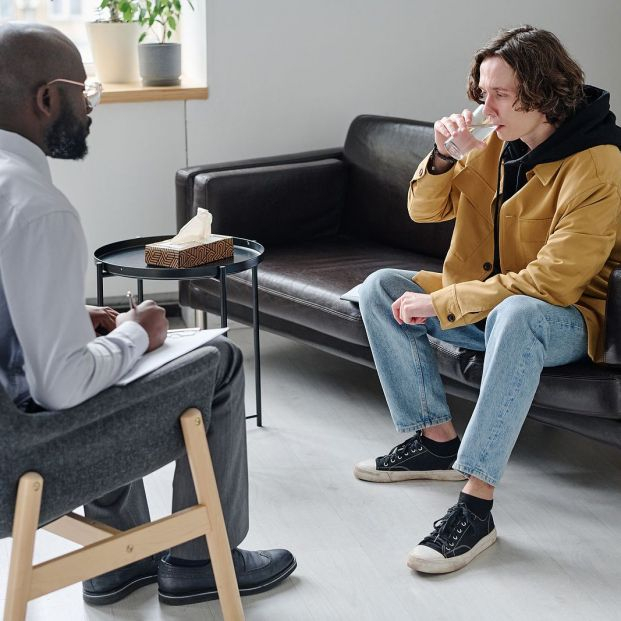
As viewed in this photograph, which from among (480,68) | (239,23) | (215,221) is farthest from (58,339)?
(239,23)

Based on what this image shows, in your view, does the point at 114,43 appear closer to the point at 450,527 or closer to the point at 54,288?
the point at 450,527

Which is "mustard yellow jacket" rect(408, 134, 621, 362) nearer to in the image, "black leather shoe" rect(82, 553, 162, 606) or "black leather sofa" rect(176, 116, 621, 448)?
"black leather sofa" rect(176, 116, 621, 448)

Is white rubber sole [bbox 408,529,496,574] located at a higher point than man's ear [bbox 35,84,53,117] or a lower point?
lower

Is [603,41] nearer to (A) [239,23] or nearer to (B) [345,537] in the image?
(A) [239,23]

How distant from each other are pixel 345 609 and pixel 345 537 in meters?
0.29

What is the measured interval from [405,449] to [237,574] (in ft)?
2.18

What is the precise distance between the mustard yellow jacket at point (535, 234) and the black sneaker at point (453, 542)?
1.44 ft

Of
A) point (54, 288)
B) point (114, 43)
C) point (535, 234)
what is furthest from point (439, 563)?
point (114, 43)

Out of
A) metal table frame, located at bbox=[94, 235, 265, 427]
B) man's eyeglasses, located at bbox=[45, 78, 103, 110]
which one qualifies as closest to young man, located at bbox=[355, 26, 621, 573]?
metal table frame, located at bbox=[94, 235, 265, 427]

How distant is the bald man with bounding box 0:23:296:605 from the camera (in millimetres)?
1547

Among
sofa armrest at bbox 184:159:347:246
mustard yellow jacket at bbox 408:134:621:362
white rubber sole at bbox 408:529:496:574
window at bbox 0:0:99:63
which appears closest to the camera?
white rubber sole at bbox 408:529:496:574

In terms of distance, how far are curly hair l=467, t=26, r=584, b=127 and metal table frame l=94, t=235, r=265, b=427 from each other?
80 cm

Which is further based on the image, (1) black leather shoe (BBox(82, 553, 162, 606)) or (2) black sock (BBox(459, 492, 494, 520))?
(2) black sock (BBox(459, 492, 494, 520))

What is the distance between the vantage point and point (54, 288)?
5.08ft
